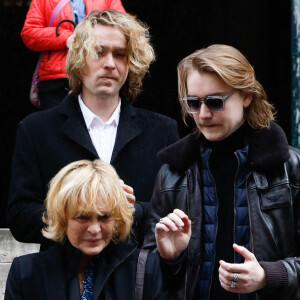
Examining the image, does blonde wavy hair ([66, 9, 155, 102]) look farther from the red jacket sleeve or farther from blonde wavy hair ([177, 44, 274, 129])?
the red jacket sleeve

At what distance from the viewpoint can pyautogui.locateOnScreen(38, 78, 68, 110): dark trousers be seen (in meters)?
4.74

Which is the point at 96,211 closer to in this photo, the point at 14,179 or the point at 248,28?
the point at 14,179

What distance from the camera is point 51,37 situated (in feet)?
15.2

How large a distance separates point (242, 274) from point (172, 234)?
0.35 metres

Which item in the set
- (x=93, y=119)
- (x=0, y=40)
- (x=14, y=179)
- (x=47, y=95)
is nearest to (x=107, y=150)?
(x=93, y=119)

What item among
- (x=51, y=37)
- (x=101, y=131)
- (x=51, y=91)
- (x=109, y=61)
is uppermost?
(x=109, y=61)

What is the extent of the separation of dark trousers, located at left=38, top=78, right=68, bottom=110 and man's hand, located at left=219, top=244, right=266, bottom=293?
220 cm

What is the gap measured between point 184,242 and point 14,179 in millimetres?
957

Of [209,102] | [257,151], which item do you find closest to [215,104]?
[209,102]

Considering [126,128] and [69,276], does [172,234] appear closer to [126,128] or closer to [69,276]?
[69,276]

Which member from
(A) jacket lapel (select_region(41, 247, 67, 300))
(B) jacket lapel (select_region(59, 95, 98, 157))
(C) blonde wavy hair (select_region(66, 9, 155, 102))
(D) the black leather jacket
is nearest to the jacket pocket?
(D) the black leather jacket

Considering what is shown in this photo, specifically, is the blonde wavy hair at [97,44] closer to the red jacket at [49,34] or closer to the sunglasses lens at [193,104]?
the sunglasses lens at [193,104]

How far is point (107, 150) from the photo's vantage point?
3701 mm

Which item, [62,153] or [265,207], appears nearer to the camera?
[265,207]
